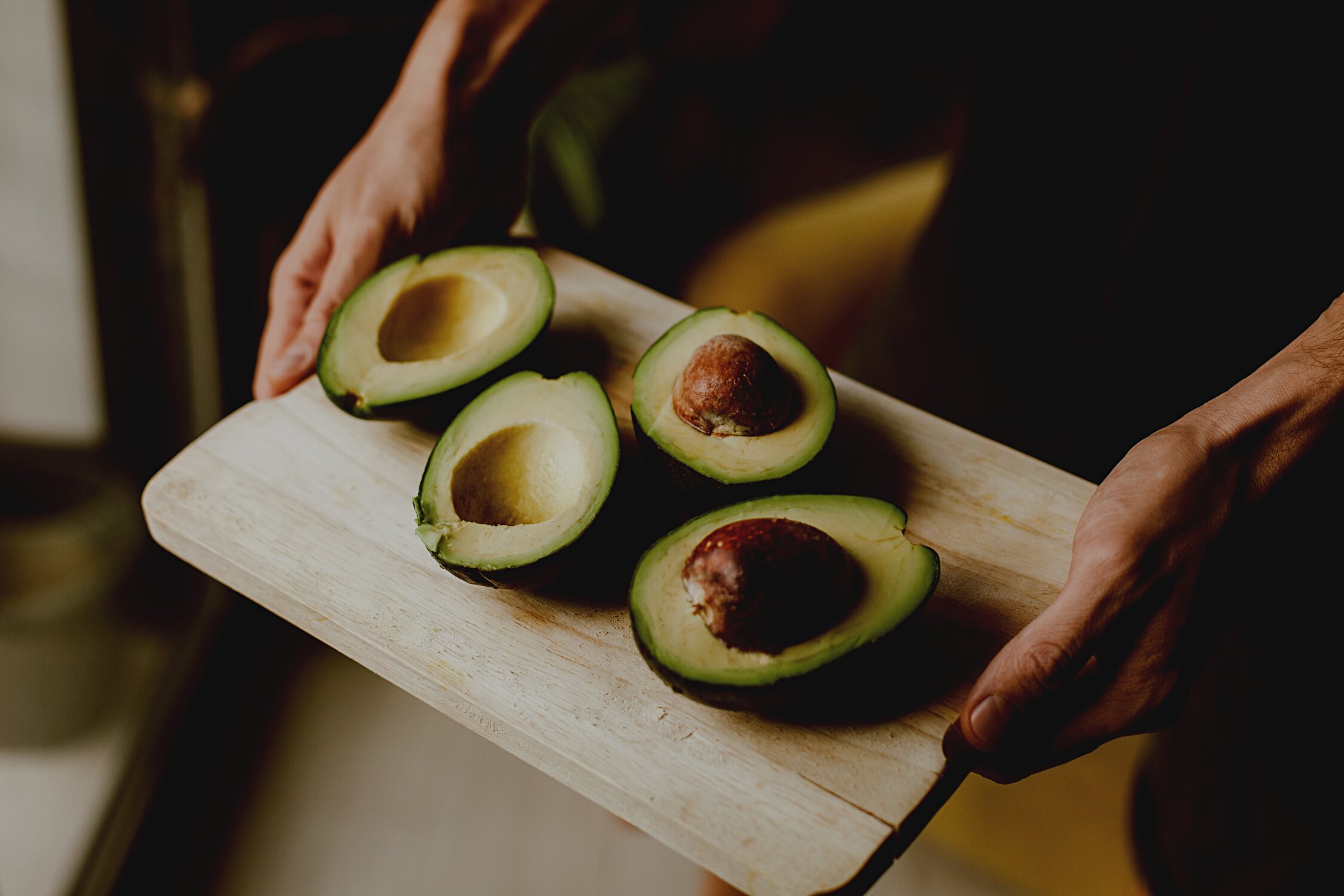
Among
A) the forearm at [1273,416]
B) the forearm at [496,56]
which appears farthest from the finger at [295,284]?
the forearm at [1273,416]

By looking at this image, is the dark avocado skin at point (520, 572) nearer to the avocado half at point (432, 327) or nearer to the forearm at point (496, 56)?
the avocado half at point (432, 327)

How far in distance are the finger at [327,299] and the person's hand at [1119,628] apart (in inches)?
30.6

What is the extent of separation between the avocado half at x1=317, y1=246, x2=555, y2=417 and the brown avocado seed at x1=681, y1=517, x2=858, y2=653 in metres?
0.34

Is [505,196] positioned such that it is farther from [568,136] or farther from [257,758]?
[257,758]

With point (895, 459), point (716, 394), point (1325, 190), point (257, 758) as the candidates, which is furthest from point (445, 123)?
point (257, 758)

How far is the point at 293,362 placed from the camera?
111 cm

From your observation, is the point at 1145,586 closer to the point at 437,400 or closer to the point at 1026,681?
the point at 1026,681

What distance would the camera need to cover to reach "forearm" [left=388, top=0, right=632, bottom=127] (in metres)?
1.27

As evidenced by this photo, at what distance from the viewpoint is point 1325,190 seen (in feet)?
3.60

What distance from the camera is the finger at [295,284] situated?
46.1 inches

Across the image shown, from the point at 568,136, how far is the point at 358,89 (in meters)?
0.43

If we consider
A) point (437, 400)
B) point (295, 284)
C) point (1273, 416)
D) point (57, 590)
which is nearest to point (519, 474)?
point (437, 400)

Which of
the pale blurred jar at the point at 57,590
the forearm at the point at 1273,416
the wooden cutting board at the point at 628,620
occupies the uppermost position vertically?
the forearm at the point at 1273,416

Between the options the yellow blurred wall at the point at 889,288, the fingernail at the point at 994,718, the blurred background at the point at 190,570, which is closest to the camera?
the fingernail at the point at 994,718
